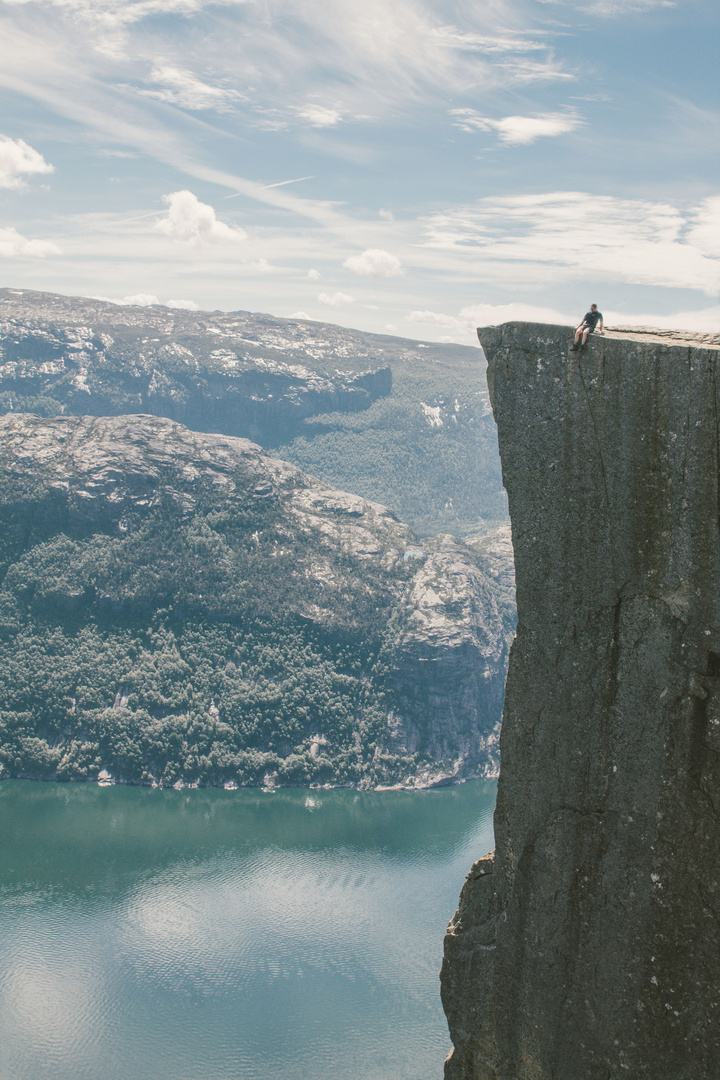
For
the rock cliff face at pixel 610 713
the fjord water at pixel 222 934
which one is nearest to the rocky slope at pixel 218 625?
the fjord water at pixel 222 934

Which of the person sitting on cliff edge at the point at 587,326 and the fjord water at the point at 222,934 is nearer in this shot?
the person sitting on cliff edge at the point at 587,326

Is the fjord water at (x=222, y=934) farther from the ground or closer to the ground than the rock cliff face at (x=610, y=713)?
closer to the ground

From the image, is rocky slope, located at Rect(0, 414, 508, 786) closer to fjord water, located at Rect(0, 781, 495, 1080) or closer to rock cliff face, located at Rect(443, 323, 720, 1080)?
fjord water, located at Rect(0, 781, 495, 1080)

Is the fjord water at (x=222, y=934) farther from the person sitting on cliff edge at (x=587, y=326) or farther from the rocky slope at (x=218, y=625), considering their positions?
the person sitting on cliff edge at (x=587, y=326)

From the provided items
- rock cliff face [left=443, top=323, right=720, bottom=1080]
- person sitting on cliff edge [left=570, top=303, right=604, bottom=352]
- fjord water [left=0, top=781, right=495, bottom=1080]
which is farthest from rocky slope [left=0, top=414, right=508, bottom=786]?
person sitting on cliff edge [left=570, top=303, right=604, bottom=352]

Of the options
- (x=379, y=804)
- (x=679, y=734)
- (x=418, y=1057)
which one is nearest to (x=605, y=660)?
(x=679, y=734)

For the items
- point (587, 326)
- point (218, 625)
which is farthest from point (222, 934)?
point (587, 326)
